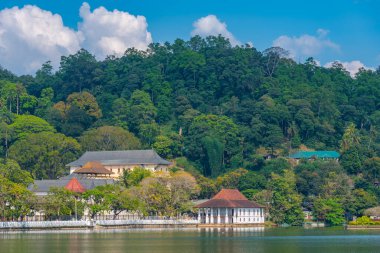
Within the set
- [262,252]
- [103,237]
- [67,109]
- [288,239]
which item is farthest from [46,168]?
[262,252]

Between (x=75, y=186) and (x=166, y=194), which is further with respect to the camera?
(x=75, y=186)

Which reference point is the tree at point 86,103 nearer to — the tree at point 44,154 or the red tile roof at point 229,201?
the tree at point 44,154

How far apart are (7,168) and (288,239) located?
117 ft

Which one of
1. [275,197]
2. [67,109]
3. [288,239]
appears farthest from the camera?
[67,109]

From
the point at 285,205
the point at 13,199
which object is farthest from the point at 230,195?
the point at 13,199

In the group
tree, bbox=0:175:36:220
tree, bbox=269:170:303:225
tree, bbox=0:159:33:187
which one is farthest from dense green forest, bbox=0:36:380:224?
tree, bbox=0:175:36:220

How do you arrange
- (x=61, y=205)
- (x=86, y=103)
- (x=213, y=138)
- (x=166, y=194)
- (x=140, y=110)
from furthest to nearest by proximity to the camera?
(x=86, y=103) → (x=140, y=110) → (x=213, y=138) → (x=166, y=194) → (x=61, y=205)

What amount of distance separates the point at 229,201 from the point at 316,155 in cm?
2913

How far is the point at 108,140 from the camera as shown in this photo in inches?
4975

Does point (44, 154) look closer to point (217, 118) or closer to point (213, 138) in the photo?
point (213, 138)

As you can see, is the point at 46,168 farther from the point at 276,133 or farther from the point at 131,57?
the point at 131,57

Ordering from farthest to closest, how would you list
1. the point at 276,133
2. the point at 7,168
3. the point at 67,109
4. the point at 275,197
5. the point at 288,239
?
the point at 67,109 < the point at 276,133 < the point at 275,197 < the point at 7,168 < the point at 288,239

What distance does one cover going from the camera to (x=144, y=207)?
297 ft

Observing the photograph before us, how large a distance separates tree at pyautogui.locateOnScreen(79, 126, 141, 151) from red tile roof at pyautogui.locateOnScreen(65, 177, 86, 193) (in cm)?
2872
